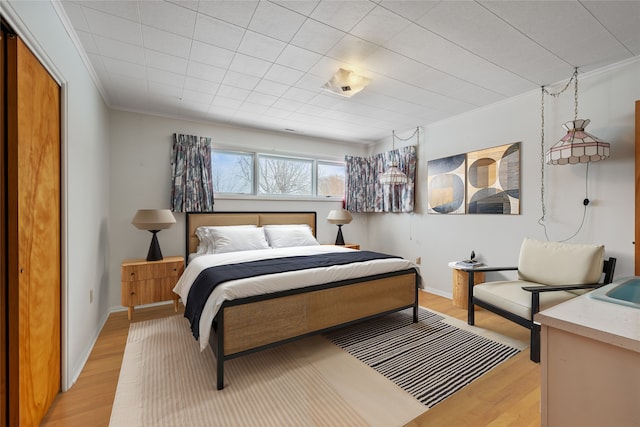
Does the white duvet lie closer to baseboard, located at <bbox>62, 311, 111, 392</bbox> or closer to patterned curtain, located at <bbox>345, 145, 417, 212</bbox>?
baseboard, located at <bbox>62, 311, 111, 392</bbox>

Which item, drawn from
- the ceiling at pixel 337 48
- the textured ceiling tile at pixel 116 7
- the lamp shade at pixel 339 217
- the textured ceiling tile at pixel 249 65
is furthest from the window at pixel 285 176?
the textured ceiling tile at pixel 116 7

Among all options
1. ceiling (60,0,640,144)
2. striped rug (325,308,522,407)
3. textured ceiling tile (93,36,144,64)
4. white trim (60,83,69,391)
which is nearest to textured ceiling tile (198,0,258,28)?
ceiling (60,0,640,144)

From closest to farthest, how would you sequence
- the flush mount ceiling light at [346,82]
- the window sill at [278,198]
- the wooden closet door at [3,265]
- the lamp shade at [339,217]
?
the wooden closet door at [3,265] < the flush mount ceiling light at [346,82] < the window sill at [278,198] < the lamp shade at [339,217]

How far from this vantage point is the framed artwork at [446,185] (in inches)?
148

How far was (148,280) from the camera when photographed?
10.2 feet

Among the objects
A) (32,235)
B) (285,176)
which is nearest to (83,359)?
(32,235)

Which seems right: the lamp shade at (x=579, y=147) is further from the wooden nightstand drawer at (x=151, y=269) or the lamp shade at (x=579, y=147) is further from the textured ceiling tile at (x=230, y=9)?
the wooden nightstand drawer at (x=151, y=269)

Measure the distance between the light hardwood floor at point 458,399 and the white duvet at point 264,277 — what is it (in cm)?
67

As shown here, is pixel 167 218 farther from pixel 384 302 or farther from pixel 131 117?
pixel 384 302

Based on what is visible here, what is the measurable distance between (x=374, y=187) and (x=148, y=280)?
376 cm

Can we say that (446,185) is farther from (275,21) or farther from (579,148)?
(275,21)

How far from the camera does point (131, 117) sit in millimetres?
3492

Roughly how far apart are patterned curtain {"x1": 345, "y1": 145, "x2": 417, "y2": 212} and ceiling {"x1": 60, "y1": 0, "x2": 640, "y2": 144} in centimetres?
131

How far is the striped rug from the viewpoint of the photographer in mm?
1953
